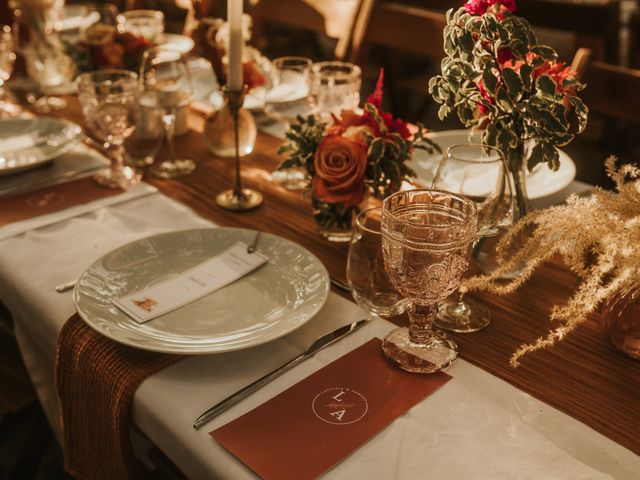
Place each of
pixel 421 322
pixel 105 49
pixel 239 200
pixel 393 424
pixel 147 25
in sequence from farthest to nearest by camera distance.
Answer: pixel 147 25, pixel 105 49, pixel 239 200, pixel 421 322, pixel 393 424

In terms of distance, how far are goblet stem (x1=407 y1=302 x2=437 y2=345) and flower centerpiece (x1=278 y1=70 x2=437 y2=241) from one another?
250mm

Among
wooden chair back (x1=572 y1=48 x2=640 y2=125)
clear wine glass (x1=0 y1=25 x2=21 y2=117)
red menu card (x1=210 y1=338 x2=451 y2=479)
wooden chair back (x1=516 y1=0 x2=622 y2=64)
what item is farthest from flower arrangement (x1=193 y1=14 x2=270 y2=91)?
wooden chair back (x1=516 y1=0 x2=622 y2=64)

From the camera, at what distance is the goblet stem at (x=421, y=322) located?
812 mm

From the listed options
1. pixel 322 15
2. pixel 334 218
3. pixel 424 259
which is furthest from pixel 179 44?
pixel 424 259

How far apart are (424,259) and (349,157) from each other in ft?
0.94

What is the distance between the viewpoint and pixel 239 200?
1218mm

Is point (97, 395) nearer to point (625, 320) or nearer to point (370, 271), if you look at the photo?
point (370, 271)

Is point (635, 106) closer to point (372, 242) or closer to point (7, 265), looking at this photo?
point (372, 242)

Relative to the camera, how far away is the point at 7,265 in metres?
1.02

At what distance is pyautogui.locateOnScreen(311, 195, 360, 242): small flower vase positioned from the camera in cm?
108

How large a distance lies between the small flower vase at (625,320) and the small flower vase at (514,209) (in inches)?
6.3

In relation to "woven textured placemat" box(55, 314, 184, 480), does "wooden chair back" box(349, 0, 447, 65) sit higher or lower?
higher

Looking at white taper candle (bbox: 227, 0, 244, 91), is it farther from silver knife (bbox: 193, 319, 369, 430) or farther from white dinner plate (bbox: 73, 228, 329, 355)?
silver knife (bbox: 193, 319, 369, 430)

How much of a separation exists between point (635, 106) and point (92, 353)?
44.8 inches
